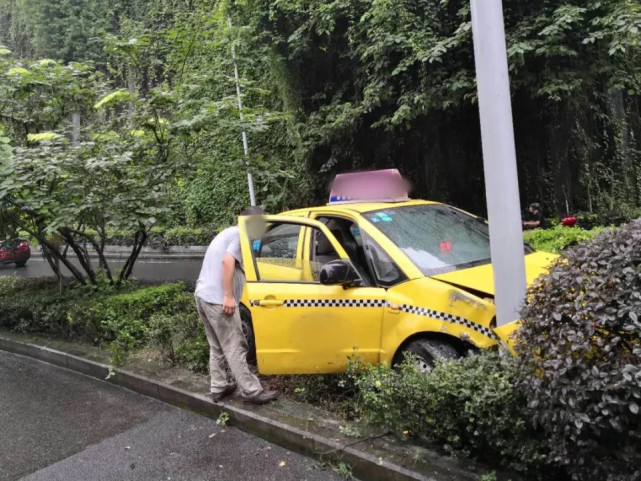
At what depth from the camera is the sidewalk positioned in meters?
3.09

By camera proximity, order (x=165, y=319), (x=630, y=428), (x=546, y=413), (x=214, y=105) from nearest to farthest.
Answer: (x=630, y=428)
(x=546, y=413)
(x=165, y=319)
(x=214, y=105)

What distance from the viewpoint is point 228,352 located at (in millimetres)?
4453

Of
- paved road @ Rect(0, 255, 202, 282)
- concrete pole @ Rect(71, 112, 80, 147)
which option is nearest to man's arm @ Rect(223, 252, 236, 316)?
concrete pole @ Rect(71, 112, 80, 147)

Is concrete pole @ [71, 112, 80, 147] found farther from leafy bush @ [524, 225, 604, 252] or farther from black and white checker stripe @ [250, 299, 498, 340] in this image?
leafy bush @ [524, 225, 604, 252]

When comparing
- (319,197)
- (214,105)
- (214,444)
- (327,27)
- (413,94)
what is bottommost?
(214,444)

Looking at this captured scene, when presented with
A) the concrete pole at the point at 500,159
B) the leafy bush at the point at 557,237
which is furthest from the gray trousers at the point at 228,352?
the leafy bush at the point at 557,237

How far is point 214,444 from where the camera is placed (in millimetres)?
4039

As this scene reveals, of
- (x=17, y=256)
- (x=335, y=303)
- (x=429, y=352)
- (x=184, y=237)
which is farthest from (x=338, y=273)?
(x=17, y=256)

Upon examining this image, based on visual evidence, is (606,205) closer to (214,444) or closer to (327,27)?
(327,27)

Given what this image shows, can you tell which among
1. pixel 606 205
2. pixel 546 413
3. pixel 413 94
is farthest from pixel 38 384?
pixel 606 205

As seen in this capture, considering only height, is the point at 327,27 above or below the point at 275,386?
above

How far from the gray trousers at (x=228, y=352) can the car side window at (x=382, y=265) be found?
4.08ft

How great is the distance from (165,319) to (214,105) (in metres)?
2.90

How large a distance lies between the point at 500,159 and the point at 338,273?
1.47 metres
